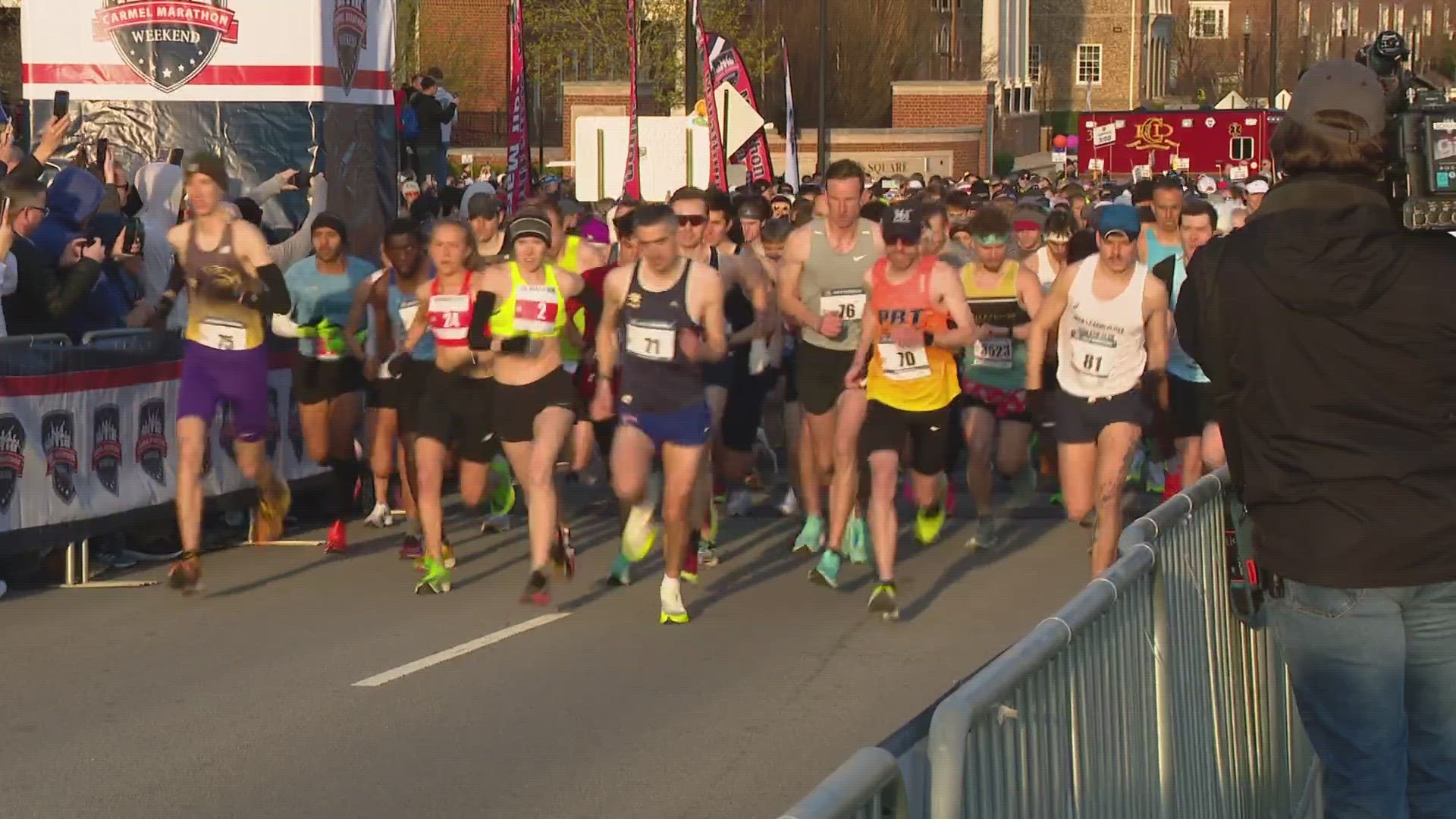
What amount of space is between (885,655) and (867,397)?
1.83 m

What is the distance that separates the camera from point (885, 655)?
984 cm

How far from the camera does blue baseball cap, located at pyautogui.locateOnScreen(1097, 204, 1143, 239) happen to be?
10.5m

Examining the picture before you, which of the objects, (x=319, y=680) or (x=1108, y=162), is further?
(x=1108, y=162)

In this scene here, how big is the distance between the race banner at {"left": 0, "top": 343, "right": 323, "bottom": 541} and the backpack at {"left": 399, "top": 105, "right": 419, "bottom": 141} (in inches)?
427

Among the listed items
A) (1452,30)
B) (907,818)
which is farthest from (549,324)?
(1452,30)

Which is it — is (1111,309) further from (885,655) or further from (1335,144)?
(1335,144)

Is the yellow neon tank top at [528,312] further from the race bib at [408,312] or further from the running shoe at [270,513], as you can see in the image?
the running shoe at [270,513]

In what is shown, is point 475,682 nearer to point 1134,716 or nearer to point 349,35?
point 1134,716

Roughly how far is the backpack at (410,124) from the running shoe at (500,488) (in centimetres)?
1007

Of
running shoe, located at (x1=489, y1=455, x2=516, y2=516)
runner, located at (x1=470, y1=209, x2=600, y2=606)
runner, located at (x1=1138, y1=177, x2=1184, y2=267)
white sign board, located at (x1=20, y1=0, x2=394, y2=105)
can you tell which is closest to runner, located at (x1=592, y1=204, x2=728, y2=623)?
runner, located at (x1=470, y1=209, x2=600, y2=606)

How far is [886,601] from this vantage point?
35.0 ft

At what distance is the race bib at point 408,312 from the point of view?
39.8 feet

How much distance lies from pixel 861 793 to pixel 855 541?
9533mm

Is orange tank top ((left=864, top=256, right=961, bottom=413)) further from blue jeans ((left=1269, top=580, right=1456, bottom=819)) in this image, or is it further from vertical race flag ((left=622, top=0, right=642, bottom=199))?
vertical race flag ((left=622, top=0, right=642, bottom=199))
